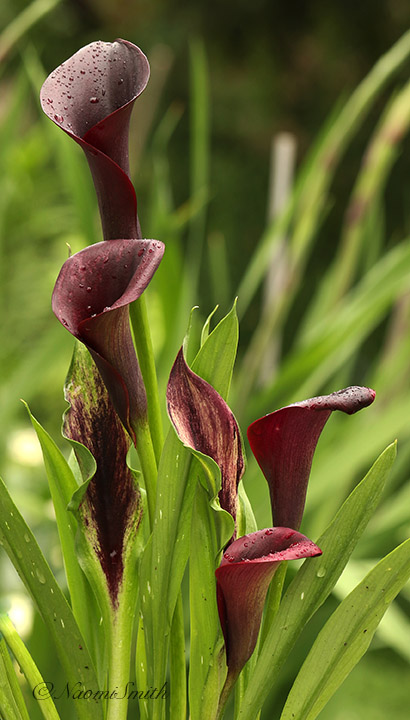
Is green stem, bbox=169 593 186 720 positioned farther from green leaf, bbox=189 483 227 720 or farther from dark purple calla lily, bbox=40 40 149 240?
dark purple calla lily, bbox=40 40 149 240

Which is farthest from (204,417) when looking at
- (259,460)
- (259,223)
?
(259,223)

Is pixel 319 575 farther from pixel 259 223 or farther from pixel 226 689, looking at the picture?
pixel 259 223

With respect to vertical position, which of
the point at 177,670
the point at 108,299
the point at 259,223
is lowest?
the point at 259,223

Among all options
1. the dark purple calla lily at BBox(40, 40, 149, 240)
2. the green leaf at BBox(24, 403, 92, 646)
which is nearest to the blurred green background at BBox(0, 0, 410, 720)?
the green leaf at BBox(24, 403, 92, 646)

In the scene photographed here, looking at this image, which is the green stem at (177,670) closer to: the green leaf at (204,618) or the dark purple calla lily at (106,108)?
the green leaf at (204,618)

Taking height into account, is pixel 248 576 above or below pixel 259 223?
above

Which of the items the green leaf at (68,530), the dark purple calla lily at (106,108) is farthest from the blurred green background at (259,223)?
the dark purple calla lily at (106,108)

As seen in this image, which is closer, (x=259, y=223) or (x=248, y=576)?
(x=248, y=576)

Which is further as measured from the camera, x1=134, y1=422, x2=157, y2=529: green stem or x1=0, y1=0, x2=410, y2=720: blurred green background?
x1=0, y1=0, x2=410, y2=720: blurred green background
